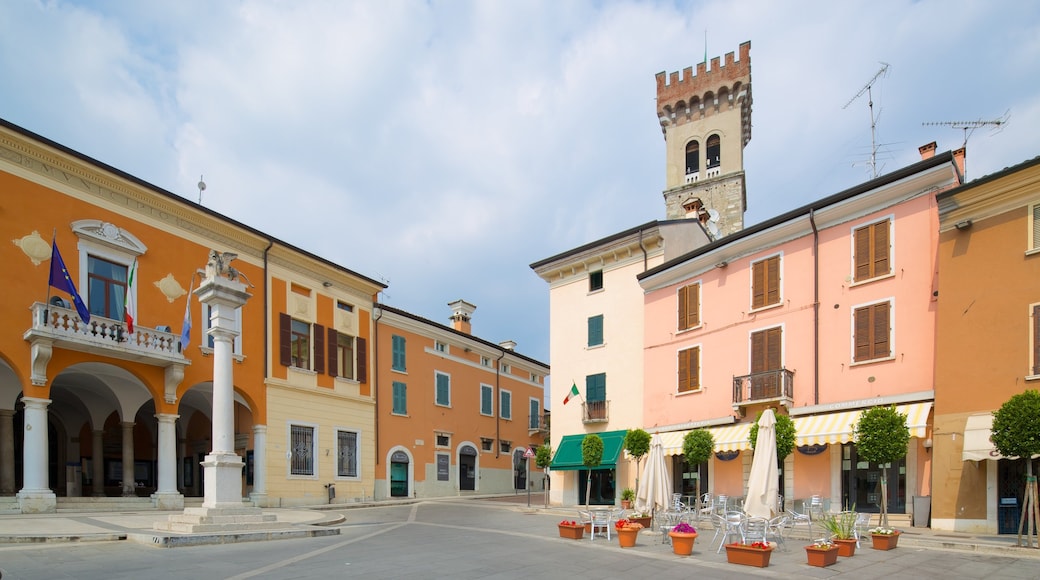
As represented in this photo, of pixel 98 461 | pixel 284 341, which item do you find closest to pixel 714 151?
pixel 284 341

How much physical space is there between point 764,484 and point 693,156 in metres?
39.9

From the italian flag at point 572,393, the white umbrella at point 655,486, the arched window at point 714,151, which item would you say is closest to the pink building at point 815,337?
the italian flag at point 572,393

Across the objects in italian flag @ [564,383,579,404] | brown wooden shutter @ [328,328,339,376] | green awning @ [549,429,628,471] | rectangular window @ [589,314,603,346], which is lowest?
green awning @ [549,429,628,471]

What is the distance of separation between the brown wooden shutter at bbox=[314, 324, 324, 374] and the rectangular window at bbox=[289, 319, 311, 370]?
0.88ft

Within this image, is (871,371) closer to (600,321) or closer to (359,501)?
(600,321)

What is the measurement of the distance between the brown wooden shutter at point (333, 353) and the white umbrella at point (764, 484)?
20.9 meters

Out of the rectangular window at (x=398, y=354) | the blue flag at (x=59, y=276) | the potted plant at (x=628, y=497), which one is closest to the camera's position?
the blue flag at (x=59, y=276)

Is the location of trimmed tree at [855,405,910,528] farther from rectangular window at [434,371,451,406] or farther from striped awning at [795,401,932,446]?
rectangular window at [434,371,451,406]

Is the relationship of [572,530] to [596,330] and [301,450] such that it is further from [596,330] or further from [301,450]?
[301,450]

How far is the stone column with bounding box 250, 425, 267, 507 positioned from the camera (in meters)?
25.3

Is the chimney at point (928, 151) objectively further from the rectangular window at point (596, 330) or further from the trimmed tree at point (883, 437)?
the rectangular window at point (596, 330)

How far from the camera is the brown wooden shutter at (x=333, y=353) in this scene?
3002cm

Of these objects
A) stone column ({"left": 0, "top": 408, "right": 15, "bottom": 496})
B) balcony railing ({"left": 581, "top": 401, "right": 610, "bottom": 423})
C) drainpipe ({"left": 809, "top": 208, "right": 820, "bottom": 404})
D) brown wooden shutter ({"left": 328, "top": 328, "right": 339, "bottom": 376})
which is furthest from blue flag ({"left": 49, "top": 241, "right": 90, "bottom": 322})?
drainpipe ({"left": 809, "top": 208, "right": 820, "bottom": 404})

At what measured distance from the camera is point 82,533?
43.0 ft
